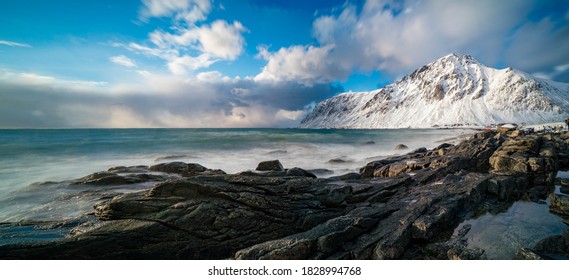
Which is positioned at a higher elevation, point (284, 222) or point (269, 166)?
point (269, 166)

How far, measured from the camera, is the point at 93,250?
686 centimetres

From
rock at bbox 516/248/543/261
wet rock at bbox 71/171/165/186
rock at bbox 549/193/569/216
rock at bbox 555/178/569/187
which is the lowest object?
wet rock at bbox 71/171/165/186

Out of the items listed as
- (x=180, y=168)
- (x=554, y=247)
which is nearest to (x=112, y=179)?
(x=180, y=168)

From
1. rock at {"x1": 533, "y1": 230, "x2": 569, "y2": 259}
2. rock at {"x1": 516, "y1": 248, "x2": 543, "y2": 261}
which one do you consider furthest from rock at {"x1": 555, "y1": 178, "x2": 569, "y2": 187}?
rock at {"x1": 516, "y1": 248, "x2": 543, "y2": 261}

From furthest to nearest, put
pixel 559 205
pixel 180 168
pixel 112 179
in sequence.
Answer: pixel 180 168
pixel 112 179
pixel 559 205

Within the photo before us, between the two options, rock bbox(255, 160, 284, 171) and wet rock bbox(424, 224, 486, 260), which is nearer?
wet rock bbox(424, 224, 486, 260)

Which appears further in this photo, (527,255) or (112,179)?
(112,179)

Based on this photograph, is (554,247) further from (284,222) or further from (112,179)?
(112,179)

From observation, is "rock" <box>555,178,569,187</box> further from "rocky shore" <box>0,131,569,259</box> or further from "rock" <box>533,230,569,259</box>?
"rock" <box>533,230,569,259</box>

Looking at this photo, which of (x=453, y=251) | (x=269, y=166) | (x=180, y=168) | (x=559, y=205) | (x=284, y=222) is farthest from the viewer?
(x=180, y=168)

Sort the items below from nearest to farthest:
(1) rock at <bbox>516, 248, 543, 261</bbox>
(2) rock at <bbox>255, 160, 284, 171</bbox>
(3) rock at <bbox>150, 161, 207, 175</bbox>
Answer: (1) rock at <bbox>516, 248, 543, 261</bbox> → (2) rock at <bbox>255, 160, 284, 171</bbox> → (3) rock at <bbox>150, 161, 207, 175</bbox>

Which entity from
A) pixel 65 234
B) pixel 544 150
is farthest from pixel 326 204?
pixel 544 150

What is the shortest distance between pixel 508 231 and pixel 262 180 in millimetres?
8655
